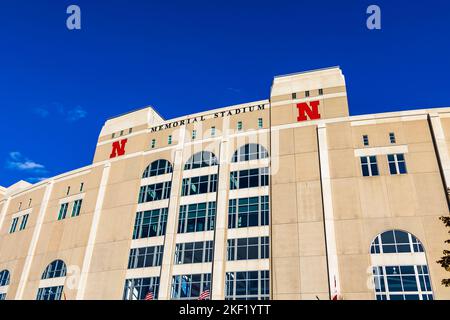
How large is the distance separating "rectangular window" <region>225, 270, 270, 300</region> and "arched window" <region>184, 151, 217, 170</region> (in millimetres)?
15220

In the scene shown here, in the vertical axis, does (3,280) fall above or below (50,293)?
above

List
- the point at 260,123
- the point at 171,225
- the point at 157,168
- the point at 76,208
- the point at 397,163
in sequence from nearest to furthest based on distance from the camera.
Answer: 1. the point at 397,163
2. the point at 171,225
3. the point at 260,123
4. the point at 157,168
5. the point at 76,208

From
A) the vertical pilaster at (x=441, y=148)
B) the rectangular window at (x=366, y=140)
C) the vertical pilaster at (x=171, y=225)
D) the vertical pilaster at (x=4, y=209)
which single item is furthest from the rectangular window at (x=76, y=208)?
the vertical pilaster at (x=441, y=148)

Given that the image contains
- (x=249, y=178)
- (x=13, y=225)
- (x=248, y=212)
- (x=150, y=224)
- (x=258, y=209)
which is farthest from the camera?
(x=13, y=225)

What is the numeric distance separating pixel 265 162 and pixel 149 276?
65.5 ft

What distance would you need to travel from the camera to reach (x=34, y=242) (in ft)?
188

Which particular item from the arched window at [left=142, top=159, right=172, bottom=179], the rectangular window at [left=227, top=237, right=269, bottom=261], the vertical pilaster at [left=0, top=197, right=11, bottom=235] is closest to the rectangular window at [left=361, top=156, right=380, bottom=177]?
the rectangular window at [left=227, top=237, right=269, bottom=261]

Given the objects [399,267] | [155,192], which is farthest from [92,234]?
[399,267]

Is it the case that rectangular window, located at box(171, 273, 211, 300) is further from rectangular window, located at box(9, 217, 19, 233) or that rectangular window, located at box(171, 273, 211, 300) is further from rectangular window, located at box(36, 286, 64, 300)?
rectangular window, located at box(9, 217, 19, 233)

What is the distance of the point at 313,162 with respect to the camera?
44.5m

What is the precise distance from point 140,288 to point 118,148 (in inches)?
896

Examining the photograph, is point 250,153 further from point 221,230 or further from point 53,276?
point 53,276
